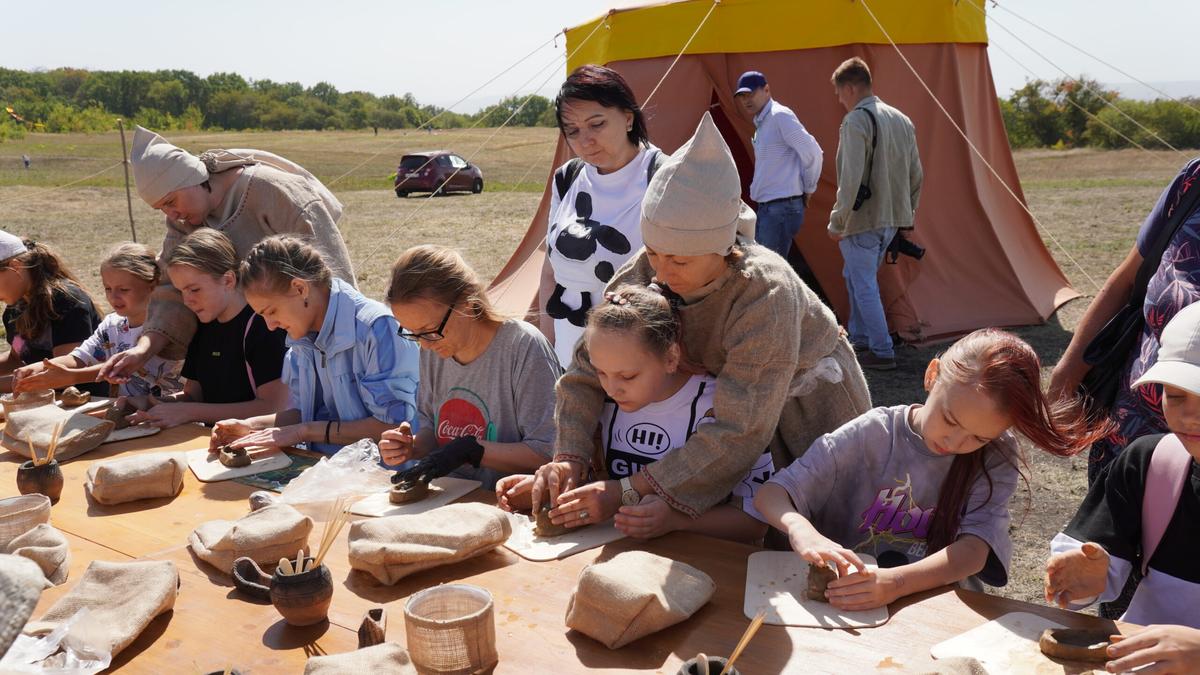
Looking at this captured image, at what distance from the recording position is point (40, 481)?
8.02 feet

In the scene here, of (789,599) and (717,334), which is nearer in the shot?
(789,599)

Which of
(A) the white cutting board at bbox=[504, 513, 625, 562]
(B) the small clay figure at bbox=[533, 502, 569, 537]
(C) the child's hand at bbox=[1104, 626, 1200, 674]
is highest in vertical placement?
(C) the child's hand at bbox=[1104, 626, 1200, 674]

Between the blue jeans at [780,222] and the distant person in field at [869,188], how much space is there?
0.27 m

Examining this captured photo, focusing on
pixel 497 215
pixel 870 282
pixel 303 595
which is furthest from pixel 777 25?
pixel 497 215

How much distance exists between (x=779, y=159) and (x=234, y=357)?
387 cm

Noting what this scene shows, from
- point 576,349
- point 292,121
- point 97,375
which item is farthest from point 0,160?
point 576,349

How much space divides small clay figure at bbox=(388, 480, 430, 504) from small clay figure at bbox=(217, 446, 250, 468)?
0.61 m

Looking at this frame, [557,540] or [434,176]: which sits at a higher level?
[434,176]

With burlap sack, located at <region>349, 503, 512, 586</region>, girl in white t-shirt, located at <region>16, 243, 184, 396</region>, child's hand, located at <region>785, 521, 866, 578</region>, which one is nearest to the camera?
child's hand, located at <region>785, 521, 866, 578</region>

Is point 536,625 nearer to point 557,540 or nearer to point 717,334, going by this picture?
point 557,540

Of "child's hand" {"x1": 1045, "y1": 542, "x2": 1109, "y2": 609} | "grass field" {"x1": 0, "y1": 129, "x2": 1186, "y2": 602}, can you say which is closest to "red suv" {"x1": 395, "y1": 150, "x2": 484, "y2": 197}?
"grass field" {"x1": 0, "y1": 129, "x2": 1186, "y2": 602}

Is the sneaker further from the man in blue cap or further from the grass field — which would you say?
the man in blue cap

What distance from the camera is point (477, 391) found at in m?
2.70

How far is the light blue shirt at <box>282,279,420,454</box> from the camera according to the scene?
3014 mm
